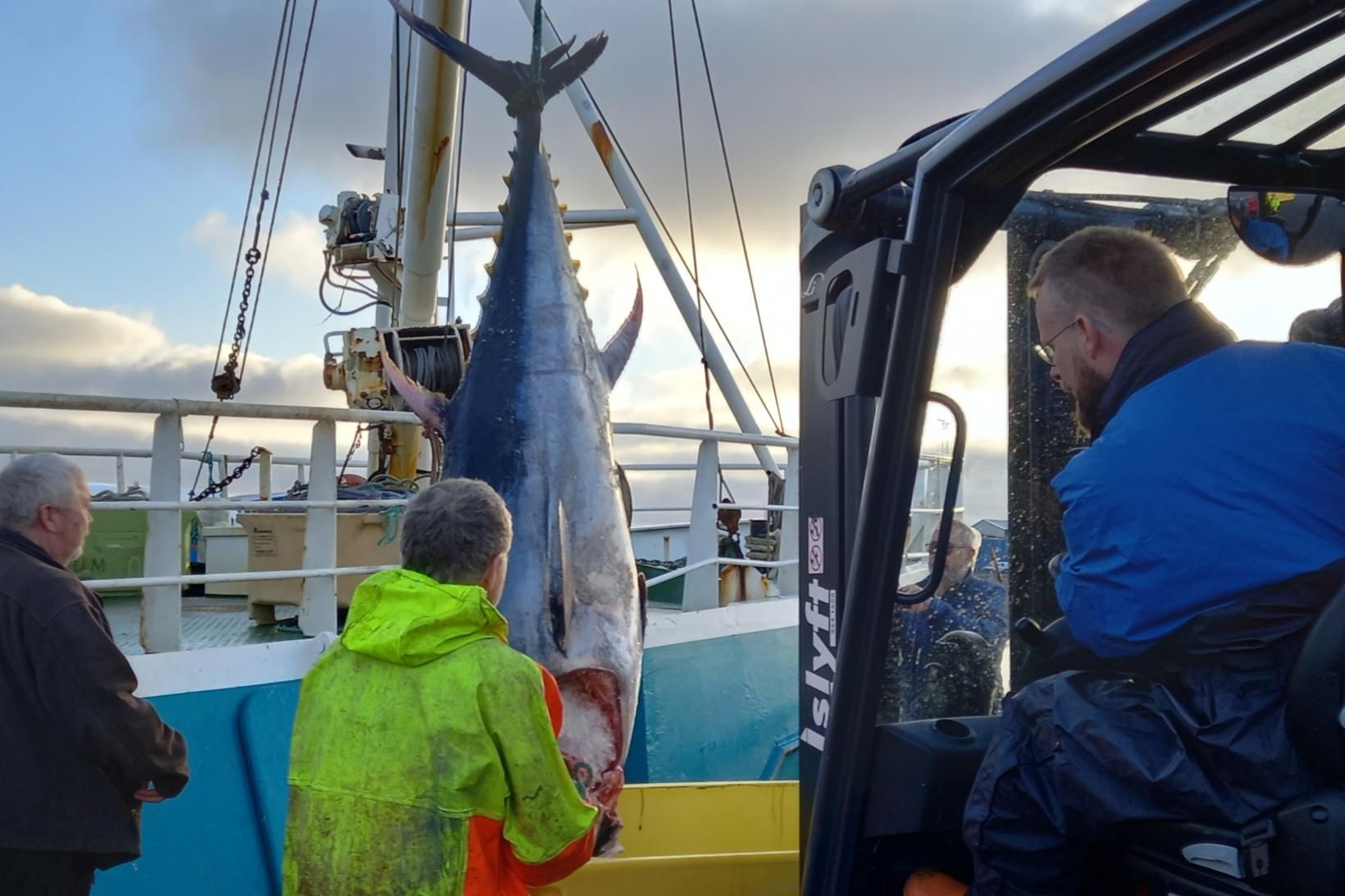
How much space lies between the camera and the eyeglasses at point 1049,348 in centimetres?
146

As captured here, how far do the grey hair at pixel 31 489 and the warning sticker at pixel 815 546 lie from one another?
1825 millimetres

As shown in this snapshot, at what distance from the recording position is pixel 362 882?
1.82m

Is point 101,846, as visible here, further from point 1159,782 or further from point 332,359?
point 332,359

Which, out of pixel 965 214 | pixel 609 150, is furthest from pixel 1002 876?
pixel 609 150

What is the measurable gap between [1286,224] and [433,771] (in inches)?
66.1

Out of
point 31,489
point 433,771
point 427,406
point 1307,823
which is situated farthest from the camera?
point 427,406

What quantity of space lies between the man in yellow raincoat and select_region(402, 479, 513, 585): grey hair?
73 mm

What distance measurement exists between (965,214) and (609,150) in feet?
21.1

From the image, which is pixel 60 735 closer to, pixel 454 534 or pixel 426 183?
pixel 454 534

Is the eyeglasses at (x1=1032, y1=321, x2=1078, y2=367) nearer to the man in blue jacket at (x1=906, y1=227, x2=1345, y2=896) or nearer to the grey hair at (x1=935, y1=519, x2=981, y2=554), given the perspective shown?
the man in blue jacket at (x1=906, y1=227, x2=1345, y2=896)

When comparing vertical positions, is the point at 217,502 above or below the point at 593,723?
above

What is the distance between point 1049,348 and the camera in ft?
5.02

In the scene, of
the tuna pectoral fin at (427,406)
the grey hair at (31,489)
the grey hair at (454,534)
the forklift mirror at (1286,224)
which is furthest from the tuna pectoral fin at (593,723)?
the forklift mirror at (1286,224)

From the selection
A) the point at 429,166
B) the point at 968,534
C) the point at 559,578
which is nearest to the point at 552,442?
the point at 559,578
